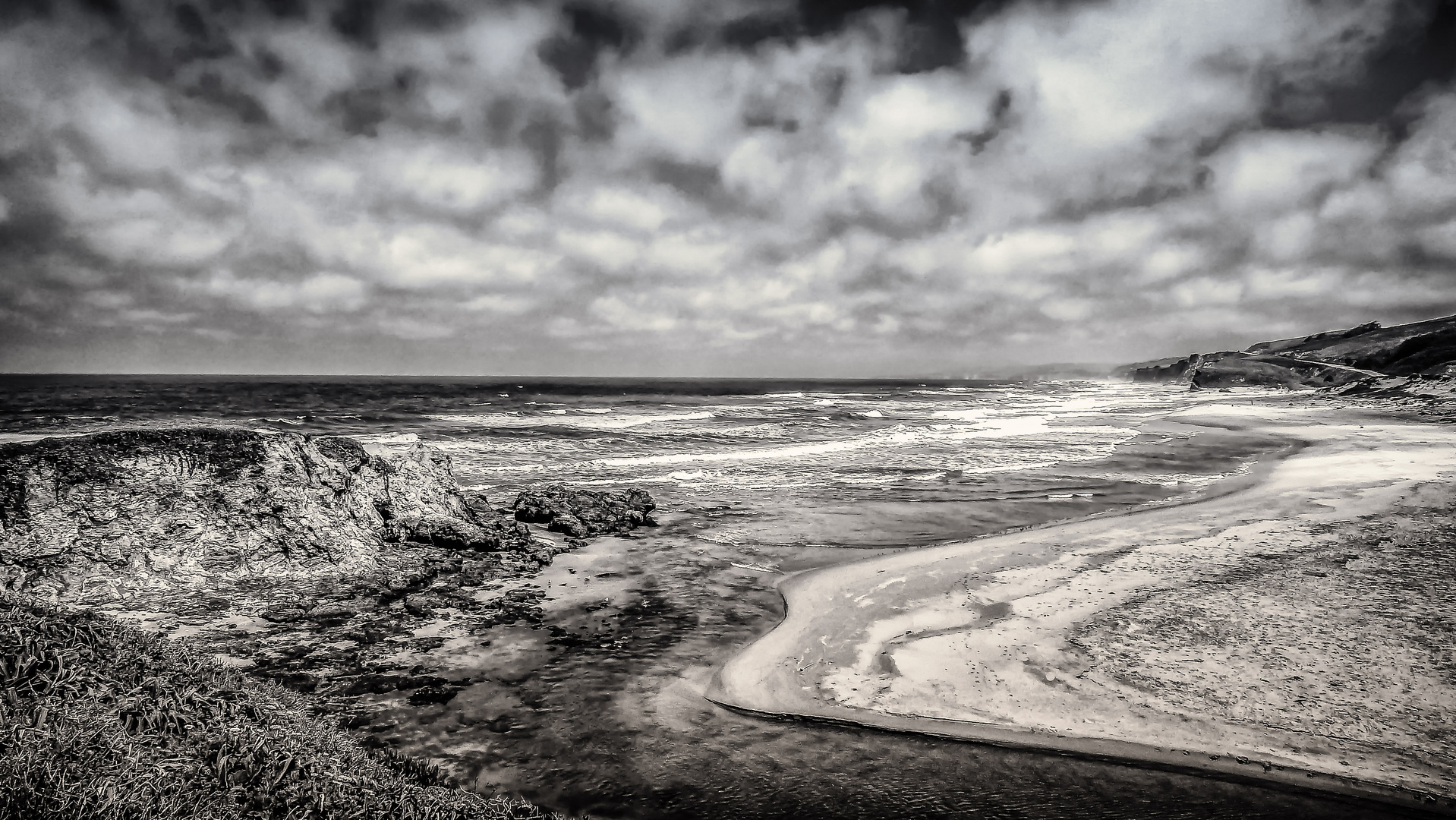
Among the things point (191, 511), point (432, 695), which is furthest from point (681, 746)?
point (191, 511)

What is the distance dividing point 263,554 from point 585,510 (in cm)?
514

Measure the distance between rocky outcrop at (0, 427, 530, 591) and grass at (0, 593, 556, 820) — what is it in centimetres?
530

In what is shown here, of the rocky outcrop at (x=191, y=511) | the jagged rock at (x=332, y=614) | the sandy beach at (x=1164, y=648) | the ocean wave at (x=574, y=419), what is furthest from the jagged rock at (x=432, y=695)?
the ocean wave at (x=574, y=419)

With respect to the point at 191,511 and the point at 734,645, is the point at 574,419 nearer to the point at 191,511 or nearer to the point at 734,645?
the point at 191,511

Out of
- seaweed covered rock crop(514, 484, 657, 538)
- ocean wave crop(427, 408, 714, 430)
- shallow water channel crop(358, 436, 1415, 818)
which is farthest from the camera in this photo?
ocean wave crop(427, 408, 714, 430)

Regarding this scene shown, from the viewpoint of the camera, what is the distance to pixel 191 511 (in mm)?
8078

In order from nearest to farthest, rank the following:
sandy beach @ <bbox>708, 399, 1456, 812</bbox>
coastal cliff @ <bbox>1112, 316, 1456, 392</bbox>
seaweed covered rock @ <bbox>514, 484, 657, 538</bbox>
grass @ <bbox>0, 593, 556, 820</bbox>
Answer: grass @ <bbox>0, 593, 556, 820</bbox>, sandy beach @ <bbox>708, 399, 1456, 812</bbox>, seaweed covered rock @ <bbox>514, 484, 657, 538</bbox>, coastal cliff @ <bbox>1112, 316, 1456, 392</bbox>

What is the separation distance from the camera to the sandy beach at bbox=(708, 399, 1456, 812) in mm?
4539

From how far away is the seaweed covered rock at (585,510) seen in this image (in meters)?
11.5

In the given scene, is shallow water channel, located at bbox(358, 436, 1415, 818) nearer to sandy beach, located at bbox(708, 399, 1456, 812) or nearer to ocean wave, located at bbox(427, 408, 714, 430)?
sandy beach, located at bbox(708, 399, 1456, 812)

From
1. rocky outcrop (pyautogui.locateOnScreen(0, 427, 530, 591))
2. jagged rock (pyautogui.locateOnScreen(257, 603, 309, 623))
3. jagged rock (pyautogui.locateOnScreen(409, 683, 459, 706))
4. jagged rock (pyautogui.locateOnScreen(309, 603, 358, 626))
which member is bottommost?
jagged rock (pyautogui.locateOnScreen(409, 683, 459, 706))

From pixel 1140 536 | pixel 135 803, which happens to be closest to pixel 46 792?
pixel 135 803

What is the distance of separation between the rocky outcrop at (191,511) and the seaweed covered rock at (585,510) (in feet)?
4.59

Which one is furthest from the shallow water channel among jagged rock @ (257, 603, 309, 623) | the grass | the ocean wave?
the ocean wave
